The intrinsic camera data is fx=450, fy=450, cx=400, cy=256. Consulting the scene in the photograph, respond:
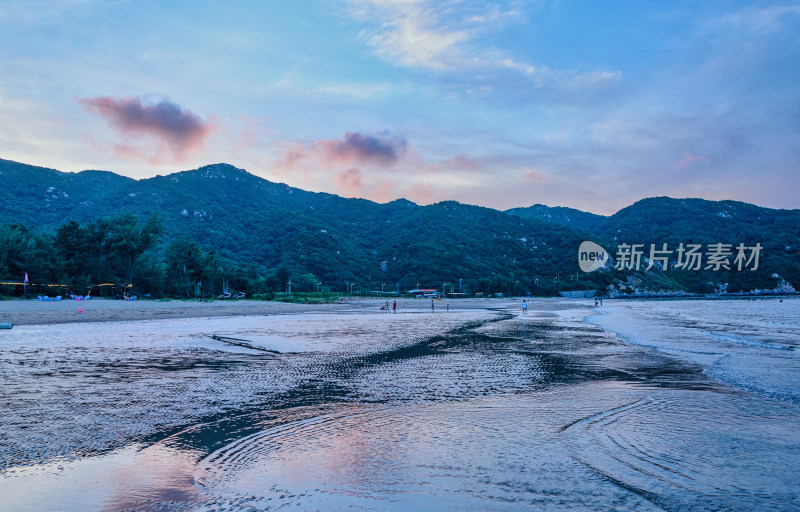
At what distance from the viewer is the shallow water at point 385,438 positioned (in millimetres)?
5480

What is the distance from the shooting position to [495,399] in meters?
10.9

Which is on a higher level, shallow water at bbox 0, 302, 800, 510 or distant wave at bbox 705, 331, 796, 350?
shallow water at bbox 0, 302, 800, 510

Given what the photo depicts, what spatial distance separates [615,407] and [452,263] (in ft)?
596

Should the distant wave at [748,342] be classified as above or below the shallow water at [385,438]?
below

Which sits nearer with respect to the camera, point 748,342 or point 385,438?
point 385,438

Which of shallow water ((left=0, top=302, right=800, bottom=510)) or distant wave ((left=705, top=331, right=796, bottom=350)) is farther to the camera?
distant wave ((left=705, top=331, right=796, bottom=350))

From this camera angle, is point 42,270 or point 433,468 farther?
point 42,270

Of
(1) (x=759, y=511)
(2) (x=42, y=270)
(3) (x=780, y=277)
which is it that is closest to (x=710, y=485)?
(1) (x=759, y=511)

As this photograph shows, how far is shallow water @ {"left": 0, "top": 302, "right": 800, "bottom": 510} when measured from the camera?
216 inches

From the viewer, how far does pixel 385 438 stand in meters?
7.81

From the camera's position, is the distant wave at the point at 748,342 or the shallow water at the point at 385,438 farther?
the distant wave at the point at 748,342

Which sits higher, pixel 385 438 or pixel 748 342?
pixel 385 438

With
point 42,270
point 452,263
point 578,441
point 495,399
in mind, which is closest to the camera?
point 578,441

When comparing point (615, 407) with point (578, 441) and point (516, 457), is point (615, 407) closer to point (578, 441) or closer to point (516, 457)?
point (578, 441)
